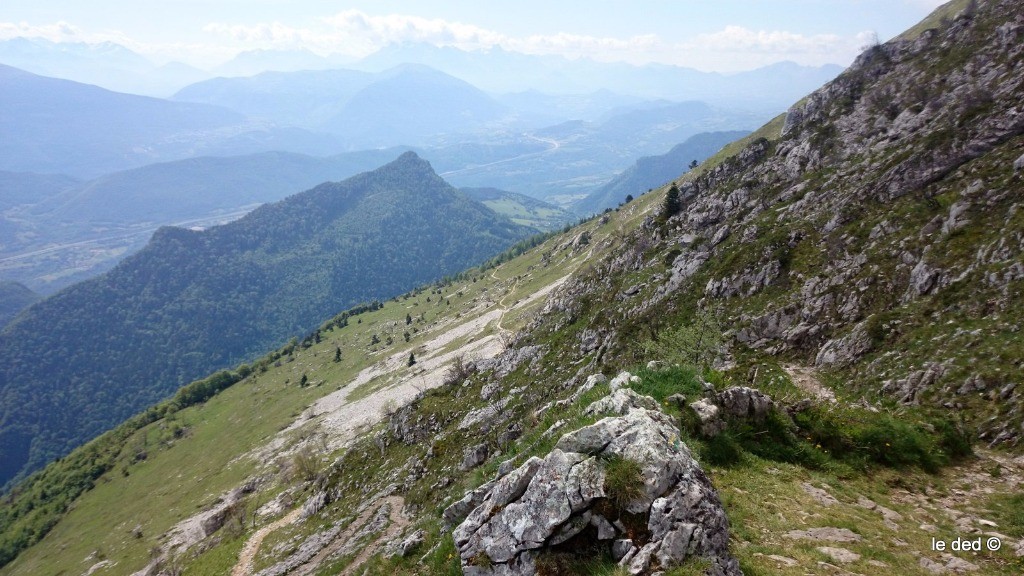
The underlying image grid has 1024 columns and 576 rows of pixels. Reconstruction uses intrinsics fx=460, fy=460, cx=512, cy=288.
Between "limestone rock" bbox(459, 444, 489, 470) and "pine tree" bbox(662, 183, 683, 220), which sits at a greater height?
"pine tree" bbox(662, 183, 683, 220)

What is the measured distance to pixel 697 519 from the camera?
12.0 m

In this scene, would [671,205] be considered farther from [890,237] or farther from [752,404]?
[752,404]

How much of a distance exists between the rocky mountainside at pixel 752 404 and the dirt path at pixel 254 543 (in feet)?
1.58

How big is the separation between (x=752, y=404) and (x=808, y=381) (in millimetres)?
19077

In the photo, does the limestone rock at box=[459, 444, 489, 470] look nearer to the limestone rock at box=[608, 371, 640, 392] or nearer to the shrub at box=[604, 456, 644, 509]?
the limestone rock at box=[608, 371, 640, 392]

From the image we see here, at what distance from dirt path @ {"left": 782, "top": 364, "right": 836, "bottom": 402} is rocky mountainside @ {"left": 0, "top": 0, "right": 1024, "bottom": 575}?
1.00 ft

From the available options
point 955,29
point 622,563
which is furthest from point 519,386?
point 955,29

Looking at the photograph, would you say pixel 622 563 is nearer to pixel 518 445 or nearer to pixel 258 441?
pixel 518 445

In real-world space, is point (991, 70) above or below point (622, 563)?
above

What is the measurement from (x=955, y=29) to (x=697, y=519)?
83.4 metres

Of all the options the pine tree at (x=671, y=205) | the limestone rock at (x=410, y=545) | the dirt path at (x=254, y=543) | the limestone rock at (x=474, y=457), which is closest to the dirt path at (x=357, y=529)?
the limestone rock at (x=474, y=457)

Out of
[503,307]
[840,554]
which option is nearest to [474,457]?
[840,554]

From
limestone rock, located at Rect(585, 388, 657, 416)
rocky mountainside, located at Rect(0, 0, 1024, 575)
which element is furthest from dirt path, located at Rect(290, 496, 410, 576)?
limestone rock, located at Rect(585, 388, 657, 416)

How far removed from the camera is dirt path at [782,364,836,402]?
31.5 meters
